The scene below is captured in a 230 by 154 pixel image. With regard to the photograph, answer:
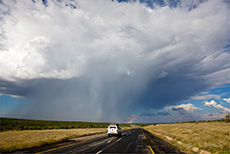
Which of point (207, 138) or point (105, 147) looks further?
point (207, 138)

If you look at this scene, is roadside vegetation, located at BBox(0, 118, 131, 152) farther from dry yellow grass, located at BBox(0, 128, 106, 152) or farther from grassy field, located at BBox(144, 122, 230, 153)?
grassy field, located at BBox(144, 122, 230, 153)

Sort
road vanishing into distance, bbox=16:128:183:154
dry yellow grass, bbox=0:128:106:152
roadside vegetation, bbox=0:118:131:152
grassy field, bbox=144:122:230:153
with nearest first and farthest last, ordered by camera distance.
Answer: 1. road vanishing into distance, bbox=16:128:183:154
2. grassy field, bbox=144:122:230:153
3. dry yellow grass, bbox=0:128:106:152
4. roadside vegetation, bbox=0:118:131:152

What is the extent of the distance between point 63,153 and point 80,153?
1.23 meters

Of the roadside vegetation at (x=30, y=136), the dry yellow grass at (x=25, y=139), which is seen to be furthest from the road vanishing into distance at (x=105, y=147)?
the roadside vegetation at (x=30, y=136)

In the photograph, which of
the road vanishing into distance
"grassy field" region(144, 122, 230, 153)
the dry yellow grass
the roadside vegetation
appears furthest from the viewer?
the roadside vegetation

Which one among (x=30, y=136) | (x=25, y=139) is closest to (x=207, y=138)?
(x=25, y=139)

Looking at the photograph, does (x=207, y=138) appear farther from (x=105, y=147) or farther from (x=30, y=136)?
(x=30, y=136)

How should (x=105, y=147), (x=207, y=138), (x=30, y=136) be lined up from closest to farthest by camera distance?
1. (x=105, y=147)
2. (x=207, y=138)
3. (x=30, y=136)

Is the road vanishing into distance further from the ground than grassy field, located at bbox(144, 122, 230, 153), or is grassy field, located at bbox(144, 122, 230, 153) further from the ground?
grassy field, located at bbox(144, 122, 230, 153)

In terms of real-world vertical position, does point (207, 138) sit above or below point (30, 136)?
above

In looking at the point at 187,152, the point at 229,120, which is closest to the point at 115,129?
the point at 187,152

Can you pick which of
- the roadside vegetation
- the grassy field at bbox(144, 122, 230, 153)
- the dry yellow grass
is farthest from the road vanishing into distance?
the grassy field at bbox(144, 122, 230, 153)

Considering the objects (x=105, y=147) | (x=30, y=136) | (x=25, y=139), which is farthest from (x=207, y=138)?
(x=30, y=136)

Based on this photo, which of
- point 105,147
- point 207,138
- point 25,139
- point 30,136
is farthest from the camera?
point 30,136
